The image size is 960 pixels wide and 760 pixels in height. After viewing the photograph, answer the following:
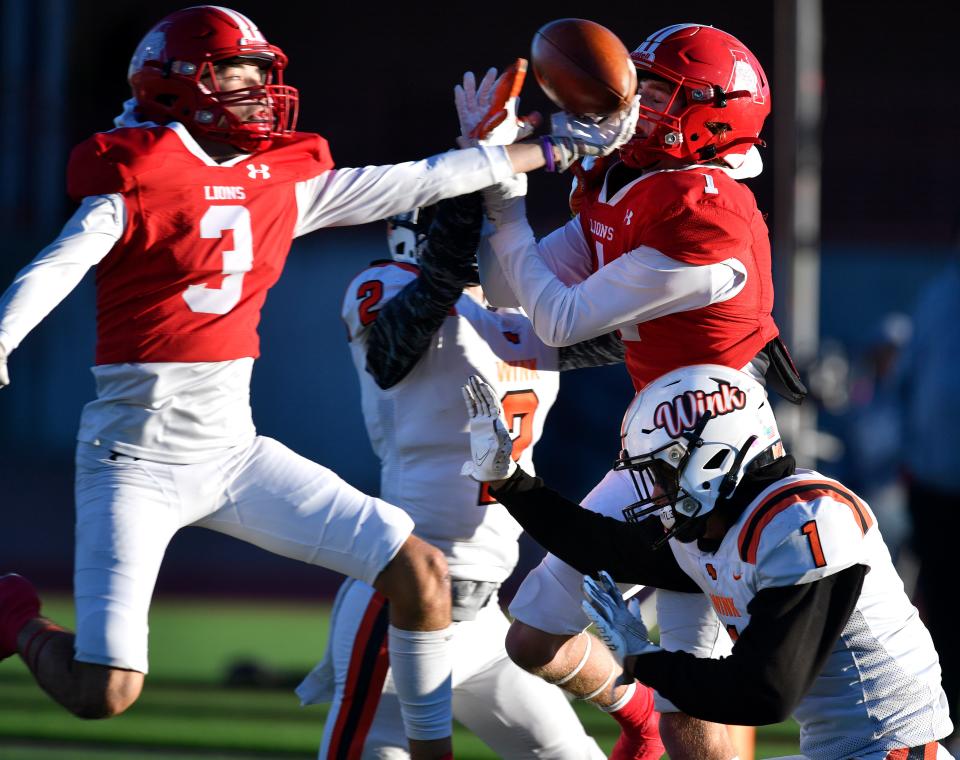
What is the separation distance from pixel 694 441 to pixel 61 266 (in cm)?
140

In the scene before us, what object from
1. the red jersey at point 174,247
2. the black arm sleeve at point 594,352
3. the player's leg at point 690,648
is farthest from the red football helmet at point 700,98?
the player's leg at point 690,648

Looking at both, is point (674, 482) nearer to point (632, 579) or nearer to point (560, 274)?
point (632, 579)

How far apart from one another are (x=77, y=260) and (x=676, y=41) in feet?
4.82

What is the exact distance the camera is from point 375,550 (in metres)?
3.31

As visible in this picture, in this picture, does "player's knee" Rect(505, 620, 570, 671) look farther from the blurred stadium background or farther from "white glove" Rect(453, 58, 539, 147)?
the blurred stadium background

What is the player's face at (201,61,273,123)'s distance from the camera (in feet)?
11.4

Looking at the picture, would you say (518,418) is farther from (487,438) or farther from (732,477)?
(732,477)

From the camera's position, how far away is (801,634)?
8.48 ft

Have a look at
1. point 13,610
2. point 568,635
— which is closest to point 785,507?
point 568,635

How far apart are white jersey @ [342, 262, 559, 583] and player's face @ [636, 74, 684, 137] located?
2.29 ft

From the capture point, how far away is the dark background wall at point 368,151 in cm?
1157

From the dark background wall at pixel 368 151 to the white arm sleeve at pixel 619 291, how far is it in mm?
7703

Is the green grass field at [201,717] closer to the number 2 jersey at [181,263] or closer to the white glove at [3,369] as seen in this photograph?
the number 2 jersey at [181,263]

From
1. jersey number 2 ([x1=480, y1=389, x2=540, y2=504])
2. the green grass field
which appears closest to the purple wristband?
jersey number 2 ([x1=480, y1=389, x2=540, y2=504])
